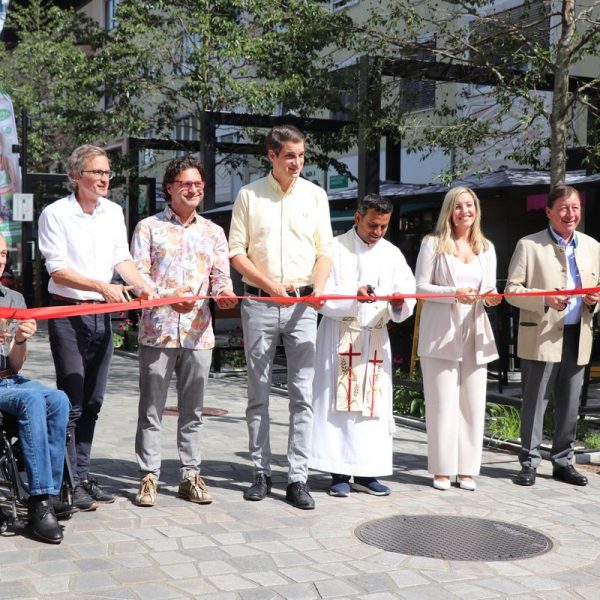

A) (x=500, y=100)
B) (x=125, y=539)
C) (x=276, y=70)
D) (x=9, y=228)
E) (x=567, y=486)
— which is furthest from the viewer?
(x=9, y=228)

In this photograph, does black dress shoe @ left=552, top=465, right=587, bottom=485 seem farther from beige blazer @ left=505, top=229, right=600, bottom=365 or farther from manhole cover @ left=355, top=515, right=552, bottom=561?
manhole cover @ left=355, top=515, right=552, bottom=561

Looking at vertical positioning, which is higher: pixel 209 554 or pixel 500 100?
pixel 500 100

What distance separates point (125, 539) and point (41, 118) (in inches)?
948

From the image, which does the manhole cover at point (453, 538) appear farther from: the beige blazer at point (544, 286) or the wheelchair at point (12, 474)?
the wheelchair at point (12, 474)

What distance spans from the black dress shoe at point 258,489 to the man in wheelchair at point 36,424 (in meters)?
1.12

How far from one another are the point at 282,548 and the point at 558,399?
275cm

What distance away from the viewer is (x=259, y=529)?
17.9 feet

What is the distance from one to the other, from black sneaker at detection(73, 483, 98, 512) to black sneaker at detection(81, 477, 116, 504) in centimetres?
10

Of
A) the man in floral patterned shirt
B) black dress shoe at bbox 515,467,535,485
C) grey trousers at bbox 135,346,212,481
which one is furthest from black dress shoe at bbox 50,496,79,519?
black dress shoe at bbox 515,467,535,485

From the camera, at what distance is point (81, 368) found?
577 cm

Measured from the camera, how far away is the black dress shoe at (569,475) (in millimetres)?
6812

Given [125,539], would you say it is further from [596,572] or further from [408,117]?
[408,117]

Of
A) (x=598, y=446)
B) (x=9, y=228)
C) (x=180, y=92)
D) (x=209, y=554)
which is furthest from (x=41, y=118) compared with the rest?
(x=209, y=554)

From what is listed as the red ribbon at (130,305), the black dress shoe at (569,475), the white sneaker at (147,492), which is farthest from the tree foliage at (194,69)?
the white sneaker at (147,492)
